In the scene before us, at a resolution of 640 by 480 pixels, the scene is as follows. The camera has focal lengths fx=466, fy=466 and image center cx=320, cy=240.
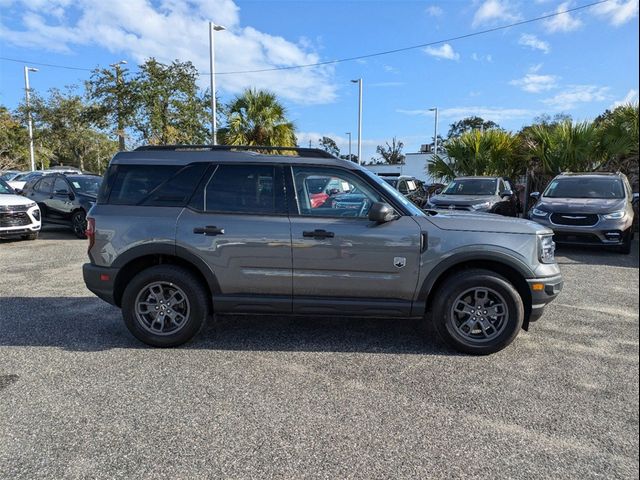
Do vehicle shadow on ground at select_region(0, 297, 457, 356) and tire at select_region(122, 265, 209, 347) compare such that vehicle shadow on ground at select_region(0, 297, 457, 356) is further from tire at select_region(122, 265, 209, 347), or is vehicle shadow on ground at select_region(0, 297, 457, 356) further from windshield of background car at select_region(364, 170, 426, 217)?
windshield of background car at select_region(364, 170, 426, 217)

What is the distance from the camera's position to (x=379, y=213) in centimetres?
402

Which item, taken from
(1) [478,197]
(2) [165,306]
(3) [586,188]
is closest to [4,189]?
(2) [165,306]

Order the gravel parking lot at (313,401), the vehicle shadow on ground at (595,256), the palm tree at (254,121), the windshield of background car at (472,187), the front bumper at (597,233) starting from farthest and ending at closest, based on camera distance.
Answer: the palm tree at (254,121) → the windshield of background car at (472,187) → the front bumper at (597,233) → the vehicle shadow on ground at (595,256) → the gravel parking lot at (313,401)

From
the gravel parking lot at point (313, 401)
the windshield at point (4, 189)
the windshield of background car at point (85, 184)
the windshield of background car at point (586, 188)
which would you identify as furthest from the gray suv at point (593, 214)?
the windshield at point (4, 189)

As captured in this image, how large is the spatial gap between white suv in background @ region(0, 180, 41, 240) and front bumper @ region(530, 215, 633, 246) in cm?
1113

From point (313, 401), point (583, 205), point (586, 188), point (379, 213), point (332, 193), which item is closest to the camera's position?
point (313, 401)

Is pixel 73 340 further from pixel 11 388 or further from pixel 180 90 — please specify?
pixel 180 90

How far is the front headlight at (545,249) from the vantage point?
417cm

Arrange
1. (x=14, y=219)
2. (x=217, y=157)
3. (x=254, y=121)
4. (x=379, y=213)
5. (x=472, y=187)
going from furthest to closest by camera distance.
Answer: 1. (x=254, y=121)
2. (x=472, y=187)
3. (x=14, y=219)
4. (x=217, y=157)
5. (x=379, y=213)

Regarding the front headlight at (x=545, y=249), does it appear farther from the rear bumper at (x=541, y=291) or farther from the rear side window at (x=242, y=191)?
the rear side window at (x=242, y=191)

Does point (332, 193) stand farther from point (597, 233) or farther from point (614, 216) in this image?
point (614, 216)

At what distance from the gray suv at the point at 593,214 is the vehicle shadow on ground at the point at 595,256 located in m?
0.25


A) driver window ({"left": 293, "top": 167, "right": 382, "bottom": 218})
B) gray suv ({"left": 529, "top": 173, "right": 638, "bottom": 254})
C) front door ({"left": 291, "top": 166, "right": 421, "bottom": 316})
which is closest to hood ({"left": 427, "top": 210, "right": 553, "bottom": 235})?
front door ({"left": 291, "top": 166, "right": 421, "bottom": 316})

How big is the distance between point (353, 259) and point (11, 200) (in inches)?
379
